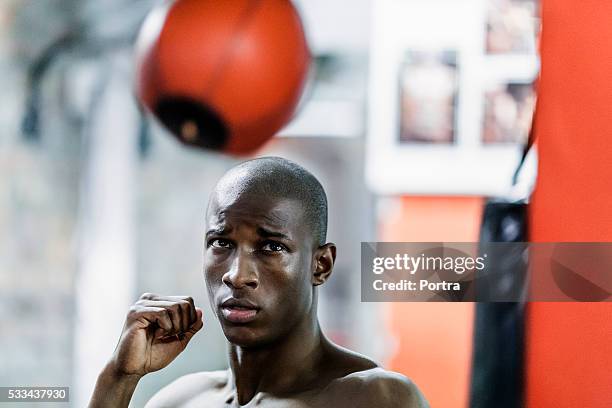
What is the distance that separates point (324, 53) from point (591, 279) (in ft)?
3.11

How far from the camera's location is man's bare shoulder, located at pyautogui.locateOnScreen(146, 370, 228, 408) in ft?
6.20

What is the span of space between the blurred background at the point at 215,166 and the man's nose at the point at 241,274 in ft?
2.66

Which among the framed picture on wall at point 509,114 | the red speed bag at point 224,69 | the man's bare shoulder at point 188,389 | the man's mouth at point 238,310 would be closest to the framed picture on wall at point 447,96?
the framed picture on wall at point 509,114

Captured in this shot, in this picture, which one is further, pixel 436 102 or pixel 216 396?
pixel 436 102

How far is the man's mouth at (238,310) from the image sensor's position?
65.2 inches

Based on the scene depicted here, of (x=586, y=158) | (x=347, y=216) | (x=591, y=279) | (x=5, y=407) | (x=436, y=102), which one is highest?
(x=436, y=102)

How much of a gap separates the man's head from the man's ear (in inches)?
1.3

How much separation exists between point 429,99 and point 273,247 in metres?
0.93

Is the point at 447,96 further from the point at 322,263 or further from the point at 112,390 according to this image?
the point at 112,390

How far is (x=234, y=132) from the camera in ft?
8.12

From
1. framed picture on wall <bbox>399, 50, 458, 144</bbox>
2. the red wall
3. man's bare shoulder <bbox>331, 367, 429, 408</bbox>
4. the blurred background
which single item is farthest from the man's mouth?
the red wall

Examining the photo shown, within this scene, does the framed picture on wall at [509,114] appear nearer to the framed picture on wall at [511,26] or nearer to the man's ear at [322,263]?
the framed picture on wall at [511,26]

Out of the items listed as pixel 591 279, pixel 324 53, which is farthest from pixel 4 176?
pixel 591 279

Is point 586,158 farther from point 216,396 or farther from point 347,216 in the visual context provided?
point 216,396
